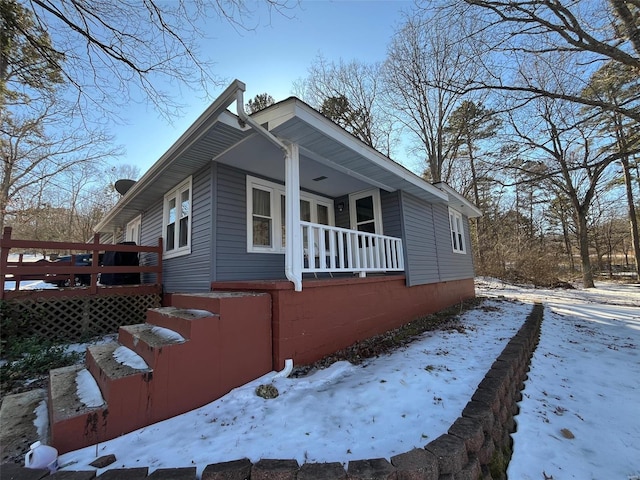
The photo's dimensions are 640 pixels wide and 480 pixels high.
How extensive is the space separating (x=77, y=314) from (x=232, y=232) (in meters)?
3.19

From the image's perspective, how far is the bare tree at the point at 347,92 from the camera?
672 inches

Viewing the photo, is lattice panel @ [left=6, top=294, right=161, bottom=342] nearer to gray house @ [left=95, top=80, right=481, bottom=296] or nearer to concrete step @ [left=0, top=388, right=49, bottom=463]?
gray house @ [left=95, top=80, right=481, bottom=296]

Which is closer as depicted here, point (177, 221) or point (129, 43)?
point (129, 43)

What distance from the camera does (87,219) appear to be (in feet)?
85.1

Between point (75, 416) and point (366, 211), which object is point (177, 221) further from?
point (75, 416)

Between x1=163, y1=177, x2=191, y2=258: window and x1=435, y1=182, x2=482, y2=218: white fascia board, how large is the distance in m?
6.19

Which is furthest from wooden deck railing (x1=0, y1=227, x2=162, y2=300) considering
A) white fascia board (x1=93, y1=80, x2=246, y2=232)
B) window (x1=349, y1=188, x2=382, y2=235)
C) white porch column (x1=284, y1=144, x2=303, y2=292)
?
window (x1=349, y1=188, x2=382, y2=235)

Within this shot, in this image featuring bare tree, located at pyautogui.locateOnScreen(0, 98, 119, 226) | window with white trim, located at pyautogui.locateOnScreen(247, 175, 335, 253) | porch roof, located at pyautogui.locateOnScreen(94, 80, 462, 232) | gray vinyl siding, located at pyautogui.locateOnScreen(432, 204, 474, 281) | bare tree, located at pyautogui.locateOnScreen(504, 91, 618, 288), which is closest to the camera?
porch roof, located at pyautogui.locateOnScreen(94, 80, 462, 232)

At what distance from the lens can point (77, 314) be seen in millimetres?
5156

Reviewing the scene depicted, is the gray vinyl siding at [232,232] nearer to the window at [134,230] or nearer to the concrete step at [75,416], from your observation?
the concrete step at [75,416]

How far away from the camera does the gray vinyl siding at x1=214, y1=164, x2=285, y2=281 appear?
188 inches

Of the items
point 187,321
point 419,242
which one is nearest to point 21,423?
point 187,321

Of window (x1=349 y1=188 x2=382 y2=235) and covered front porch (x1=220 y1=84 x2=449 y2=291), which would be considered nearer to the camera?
covered front porch (x1=220 y1=84 x2=449 y2=291)

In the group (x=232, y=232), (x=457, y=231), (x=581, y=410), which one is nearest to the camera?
(x=581, y=410)
